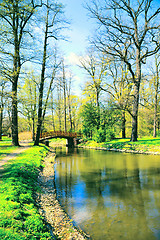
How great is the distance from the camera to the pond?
14.6ft

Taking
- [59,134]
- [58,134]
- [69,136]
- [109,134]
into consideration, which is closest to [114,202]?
[109,134]

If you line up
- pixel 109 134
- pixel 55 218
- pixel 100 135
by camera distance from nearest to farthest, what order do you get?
1. pixel 55 218
2. pixel 109 134
3. pixel 100 135

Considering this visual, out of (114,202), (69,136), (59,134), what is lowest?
(114,202)

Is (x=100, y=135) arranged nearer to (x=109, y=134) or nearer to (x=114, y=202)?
(x=109, y=134)

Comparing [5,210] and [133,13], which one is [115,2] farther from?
[5,210]

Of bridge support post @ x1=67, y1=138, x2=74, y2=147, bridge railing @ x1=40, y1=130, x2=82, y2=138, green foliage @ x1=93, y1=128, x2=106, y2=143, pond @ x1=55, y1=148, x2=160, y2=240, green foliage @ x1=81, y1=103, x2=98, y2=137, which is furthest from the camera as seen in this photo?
bridge support post @ x1=67, y1=138, x2=74, y2=147

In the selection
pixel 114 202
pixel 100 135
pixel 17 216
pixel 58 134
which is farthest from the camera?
pixel 58 134

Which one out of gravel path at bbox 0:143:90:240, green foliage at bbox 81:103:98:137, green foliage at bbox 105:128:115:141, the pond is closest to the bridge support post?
green foliage at bbox 81:103:98:137

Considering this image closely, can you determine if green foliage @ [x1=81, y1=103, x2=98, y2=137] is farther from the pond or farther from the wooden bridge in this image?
the pond

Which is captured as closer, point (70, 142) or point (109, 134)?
point (109, 134)

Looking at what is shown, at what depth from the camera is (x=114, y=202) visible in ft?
19.9

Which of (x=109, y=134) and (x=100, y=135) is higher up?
(x=109, y=134)

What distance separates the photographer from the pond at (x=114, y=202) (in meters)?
4.46

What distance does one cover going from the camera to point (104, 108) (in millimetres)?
27391
